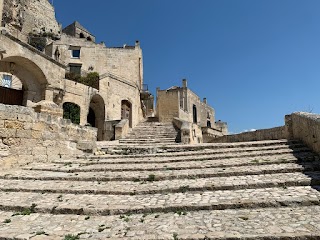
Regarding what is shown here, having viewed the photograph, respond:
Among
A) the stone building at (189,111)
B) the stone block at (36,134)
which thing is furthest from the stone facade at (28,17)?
the stone block at (36,134)

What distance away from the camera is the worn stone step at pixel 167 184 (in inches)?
185

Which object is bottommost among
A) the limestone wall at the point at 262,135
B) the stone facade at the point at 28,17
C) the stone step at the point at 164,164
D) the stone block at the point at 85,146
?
the stone step at the point at 164,164

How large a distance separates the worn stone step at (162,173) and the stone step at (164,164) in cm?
20

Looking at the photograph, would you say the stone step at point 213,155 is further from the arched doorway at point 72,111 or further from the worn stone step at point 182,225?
the arched doorway at point 72,111

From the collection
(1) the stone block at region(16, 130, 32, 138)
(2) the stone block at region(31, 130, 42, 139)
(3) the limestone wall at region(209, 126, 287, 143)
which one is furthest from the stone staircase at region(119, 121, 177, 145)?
(1) the stone block at region(16, 130, 32, 138)

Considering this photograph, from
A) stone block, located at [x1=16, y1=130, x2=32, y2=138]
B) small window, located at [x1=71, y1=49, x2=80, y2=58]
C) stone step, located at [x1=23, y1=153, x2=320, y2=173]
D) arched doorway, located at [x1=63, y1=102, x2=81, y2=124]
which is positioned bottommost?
stone step, located at [x1=23, y1=153, x2=320, y2=173]

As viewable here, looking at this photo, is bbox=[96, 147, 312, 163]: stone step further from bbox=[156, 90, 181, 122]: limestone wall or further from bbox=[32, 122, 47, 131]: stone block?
bbox=[156, 90, 181, 122]: limestone wall

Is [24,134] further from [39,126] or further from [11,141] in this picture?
[39,126]

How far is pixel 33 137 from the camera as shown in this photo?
7.19 m

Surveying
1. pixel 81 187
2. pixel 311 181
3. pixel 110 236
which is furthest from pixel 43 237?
pixel 311 181

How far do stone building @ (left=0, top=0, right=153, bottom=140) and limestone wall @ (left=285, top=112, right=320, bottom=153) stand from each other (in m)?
7.81

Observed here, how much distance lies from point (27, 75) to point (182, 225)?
14.1 m

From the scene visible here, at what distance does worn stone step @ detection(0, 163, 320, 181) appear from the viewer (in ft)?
17.8

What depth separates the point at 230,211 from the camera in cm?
382
